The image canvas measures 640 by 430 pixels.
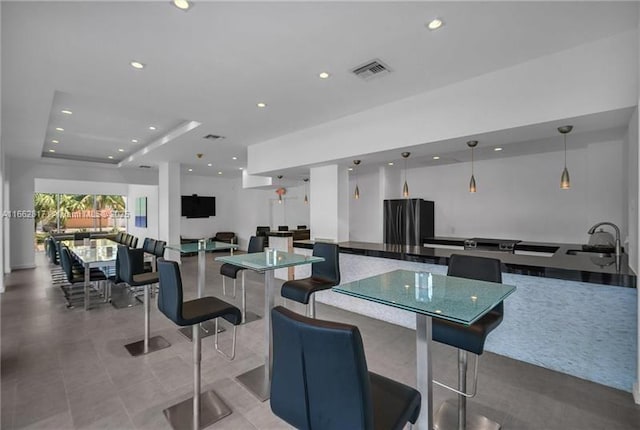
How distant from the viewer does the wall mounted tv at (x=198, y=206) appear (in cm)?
1098

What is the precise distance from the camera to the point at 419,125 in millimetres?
3523

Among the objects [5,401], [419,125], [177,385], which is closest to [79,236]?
[5,401]

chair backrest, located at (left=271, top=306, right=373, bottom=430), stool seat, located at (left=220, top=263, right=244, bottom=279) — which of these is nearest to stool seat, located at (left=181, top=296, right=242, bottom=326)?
chair backrest, located at (left=271, top=306, right=373, bottom=430)

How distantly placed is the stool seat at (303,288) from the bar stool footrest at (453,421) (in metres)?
1.44

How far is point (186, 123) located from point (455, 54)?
4296 mm

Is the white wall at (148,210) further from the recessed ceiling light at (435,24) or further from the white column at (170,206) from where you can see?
the recessed ceiling light at (435,24)

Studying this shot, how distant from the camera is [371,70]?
9.66ft

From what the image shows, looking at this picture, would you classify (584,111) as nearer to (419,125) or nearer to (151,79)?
(419,125)

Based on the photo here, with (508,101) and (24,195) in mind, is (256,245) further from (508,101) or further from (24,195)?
(24,195)

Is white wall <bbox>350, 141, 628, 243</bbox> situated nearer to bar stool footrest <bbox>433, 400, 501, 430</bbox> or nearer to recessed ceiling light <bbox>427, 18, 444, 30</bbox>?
bar stool footrest <bbox>433, 400, 501, 430</bbox>

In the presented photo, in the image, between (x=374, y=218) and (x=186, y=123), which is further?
(x=374, y=218)

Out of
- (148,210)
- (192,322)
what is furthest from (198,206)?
(192,322)

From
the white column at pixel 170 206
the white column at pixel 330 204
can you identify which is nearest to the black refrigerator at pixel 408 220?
the white column at pixel 330 204

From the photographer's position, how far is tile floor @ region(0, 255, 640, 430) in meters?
2.13
